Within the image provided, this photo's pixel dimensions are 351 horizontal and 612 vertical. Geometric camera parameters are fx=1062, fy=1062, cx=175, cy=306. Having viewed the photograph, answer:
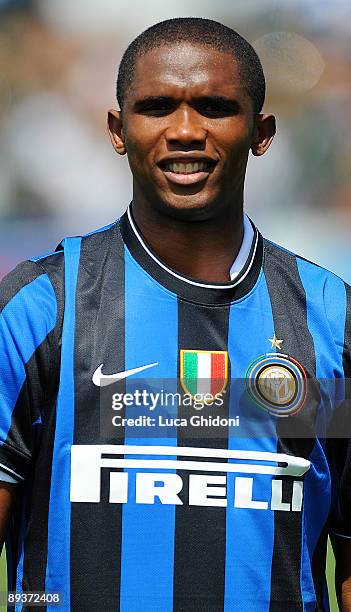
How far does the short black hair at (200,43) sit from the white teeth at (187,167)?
0.63 ft

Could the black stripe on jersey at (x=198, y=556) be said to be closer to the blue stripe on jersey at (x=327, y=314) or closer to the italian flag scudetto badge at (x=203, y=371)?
the italian flag scudetto badge at (x=203, y=371)

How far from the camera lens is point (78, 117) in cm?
905

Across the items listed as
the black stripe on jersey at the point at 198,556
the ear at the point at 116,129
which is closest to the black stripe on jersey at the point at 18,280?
the ear at the point at 116,129

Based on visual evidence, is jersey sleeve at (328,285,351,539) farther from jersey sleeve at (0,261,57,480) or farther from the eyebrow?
jersey sleeve at (0,261,57,480)

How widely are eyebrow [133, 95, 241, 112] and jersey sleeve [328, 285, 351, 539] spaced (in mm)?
457

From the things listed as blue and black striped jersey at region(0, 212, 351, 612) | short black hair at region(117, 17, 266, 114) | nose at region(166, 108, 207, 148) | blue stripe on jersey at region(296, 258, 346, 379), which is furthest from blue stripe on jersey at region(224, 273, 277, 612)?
short black hair at region(117, 17, 266, 114)

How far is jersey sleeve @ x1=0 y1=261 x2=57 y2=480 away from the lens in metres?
1.90

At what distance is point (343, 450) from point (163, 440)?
38 centimetres

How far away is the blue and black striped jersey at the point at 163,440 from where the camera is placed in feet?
6.33

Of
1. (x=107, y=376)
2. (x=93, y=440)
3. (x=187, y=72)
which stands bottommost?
(x=93, y=440)

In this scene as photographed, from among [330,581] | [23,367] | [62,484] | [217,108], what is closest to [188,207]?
[217,108]

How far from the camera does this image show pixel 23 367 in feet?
6.24

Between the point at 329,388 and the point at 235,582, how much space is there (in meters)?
0.41

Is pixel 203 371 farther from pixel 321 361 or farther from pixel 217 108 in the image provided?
pixel 217 108
